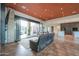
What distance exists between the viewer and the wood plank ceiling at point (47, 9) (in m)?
2.95

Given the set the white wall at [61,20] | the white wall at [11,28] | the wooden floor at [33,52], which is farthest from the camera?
the white wall at [61,20]

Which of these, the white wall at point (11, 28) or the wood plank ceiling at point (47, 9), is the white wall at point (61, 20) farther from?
the white wall at point (11, 28)

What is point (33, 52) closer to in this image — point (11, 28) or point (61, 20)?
Result: point (11, 28)

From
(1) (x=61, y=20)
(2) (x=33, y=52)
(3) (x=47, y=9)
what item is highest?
(3) (x=47, y=9)

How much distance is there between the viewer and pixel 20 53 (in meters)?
2.88

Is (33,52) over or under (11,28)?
under

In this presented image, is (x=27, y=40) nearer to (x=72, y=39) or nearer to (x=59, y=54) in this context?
(x=59, y=54)

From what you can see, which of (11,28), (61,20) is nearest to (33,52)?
(11,28)

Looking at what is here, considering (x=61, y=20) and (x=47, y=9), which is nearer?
(x=47, y=9)

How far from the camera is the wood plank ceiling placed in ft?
9.69

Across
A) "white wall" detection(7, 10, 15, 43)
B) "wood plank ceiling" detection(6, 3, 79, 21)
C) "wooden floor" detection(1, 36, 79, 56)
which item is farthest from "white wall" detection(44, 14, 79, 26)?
"white wall" detection(7, 10, 15, 43)

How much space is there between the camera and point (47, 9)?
122 inches

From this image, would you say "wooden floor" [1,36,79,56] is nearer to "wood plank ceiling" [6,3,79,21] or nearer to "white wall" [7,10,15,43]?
"white wall" [7,10,15,43]

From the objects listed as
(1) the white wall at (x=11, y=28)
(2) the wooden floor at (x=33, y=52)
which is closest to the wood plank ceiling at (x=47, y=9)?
(1) the white wall at (x=11, y=28)
